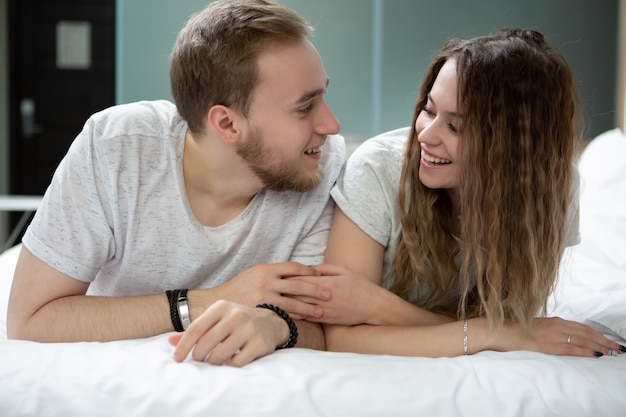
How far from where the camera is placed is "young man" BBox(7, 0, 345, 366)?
5.03 feet

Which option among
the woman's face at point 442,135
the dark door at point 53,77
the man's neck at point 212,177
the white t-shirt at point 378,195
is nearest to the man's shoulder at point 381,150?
the white t-shirt at point 378,195

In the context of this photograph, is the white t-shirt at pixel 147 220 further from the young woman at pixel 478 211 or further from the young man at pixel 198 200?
the young woman at pixel 478 211

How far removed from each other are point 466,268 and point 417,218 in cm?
15

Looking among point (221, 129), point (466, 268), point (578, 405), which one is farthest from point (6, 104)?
point (578, 405)

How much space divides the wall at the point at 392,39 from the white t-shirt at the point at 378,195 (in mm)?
2349

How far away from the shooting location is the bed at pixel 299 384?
120 cm

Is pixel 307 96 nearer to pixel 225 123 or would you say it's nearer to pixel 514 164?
pixel 225 123

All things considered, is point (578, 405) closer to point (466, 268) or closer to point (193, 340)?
point (466, 268)

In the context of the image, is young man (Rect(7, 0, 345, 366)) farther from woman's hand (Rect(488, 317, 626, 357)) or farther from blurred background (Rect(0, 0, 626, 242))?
blurred background (Rect(0, 0, 626, 242))

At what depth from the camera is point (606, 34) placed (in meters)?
4.05

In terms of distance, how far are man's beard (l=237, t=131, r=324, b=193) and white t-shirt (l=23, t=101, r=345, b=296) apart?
7 cm

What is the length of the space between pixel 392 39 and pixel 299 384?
313cm

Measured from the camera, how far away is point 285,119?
5.40 feet

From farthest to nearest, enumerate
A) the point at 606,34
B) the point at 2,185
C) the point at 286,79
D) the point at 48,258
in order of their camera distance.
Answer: the point at 2,185
the point at 606,34
the point at 286,79
the point at 48,258
